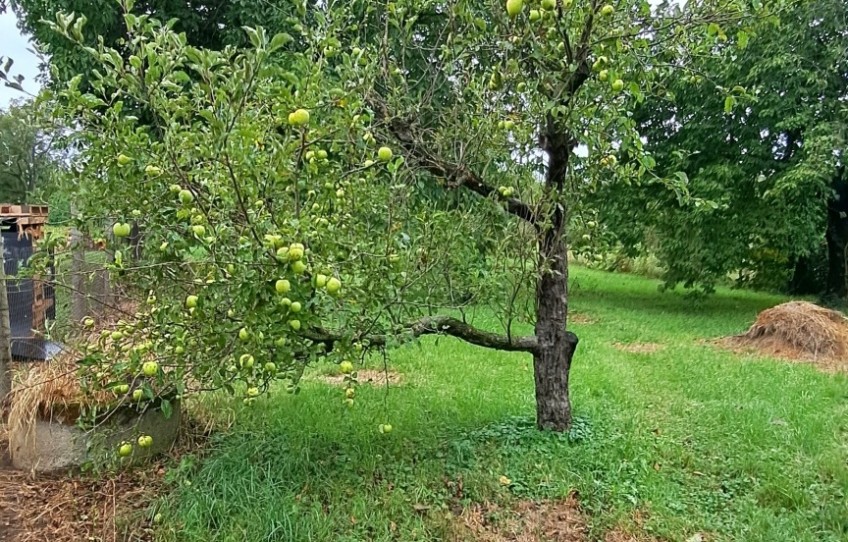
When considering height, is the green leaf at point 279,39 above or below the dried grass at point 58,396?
above

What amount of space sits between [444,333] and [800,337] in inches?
194

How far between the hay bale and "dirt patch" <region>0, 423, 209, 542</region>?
5.74 meters

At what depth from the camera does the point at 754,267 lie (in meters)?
10.5

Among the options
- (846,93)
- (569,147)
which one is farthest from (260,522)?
(846,93)

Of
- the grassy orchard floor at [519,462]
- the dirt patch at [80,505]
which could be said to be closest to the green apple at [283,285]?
the grassy orchard floor at [519,462]

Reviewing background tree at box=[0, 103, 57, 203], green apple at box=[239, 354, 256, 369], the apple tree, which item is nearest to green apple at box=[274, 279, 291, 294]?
the apple tree

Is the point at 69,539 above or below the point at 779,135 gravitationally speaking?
below

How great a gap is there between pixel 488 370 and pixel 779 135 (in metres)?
6.36

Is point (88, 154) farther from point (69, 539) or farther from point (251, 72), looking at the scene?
point (69, 539)

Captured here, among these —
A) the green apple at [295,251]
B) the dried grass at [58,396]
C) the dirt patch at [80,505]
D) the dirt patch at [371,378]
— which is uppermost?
the green apple at [295,251]

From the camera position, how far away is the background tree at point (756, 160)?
7.87 meters

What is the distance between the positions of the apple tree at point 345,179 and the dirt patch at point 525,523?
67cm

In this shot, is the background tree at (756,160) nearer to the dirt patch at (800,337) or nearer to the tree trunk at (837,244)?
the tree trunk at (837,244)

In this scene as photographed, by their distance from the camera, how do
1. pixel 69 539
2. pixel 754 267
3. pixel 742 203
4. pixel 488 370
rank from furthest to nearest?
pixel 754 267
pixel 742 203
pixel 488 370
pixel 69 539
